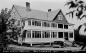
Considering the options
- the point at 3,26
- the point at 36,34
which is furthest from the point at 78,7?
the point at 36,34

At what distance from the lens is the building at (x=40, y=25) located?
30516 millimetres

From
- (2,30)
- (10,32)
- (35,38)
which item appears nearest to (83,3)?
(2,30)

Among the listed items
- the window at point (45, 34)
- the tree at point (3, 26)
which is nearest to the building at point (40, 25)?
the window at point (45, 34)

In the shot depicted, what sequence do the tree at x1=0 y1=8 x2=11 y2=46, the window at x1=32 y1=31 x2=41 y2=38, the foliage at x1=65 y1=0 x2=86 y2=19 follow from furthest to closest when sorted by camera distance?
the window at x1=32 y1=31 x2=41 y2=38, the tree at x1=0 y1=8 x2=11 y2=46, the foliage at x1=65 y1=0 x2=86 y2=19

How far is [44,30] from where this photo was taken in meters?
33.1

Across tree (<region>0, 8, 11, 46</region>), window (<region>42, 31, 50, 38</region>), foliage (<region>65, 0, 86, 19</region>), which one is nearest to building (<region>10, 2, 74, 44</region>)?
window (<region>42, 31, 50, 38</region>)

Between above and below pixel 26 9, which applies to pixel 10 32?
below

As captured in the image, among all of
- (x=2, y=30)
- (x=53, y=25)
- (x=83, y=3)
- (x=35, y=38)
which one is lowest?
(x=35, y=38)

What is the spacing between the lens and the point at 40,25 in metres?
33.6

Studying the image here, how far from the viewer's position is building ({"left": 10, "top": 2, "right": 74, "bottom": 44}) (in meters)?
30.5

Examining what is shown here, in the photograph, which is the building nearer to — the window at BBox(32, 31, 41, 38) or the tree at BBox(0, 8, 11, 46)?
the window at BBox(32, 31, 41, 38)

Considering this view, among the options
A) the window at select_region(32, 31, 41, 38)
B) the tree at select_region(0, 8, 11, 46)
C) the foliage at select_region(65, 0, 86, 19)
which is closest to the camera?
the foliage at select_region(65, 0, 86, 19)

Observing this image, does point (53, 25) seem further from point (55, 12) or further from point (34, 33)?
point (34, 33)

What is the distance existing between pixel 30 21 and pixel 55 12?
11082mm
